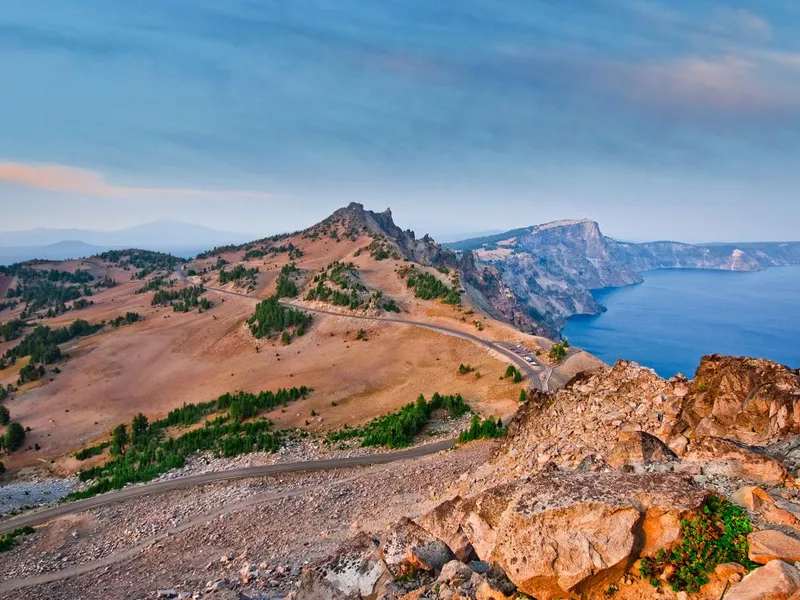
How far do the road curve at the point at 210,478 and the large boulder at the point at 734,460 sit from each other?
80.3 ft

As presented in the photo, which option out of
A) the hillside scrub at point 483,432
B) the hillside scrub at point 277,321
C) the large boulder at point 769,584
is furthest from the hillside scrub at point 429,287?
the large boulder at point 769,584

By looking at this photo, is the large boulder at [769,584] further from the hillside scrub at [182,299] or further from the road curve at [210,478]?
the hillside scrub at [182,299]

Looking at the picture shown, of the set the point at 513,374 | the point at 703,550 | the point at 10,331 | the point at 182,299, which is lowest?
the point at 513,374

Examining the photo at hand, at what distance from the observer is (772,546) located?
829cm

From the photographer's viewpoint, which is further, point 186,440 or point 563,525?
point 186,440

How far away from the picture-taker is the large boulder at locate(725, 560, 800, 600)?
23.2 ft

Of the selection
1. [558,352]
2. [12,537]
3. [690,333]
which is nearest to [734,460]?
[12,537]

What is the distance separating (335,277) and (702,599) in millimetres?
88196

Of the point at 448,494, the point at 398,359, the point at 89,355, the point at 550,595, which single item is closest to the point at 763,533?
the point at 550,595

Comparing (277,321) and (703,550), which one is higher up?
(703,550)

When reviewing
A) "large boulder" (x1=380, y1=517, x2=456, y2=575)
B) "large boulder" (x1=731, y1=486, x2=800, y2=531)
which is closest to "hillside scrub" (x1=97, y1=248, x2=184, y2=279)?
"large boulder" (x1=380, y1=517, x2=456, y2=575)

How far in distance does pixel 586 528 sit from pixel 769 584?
10.7 feet

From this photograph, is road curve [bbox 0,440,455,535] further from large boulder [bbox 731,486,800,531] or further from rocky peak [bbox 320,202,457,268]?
rocky peak [bbox 320,202,457,268]

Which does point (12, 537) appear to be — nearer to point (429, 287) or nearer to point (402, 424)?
point (402, 424)
